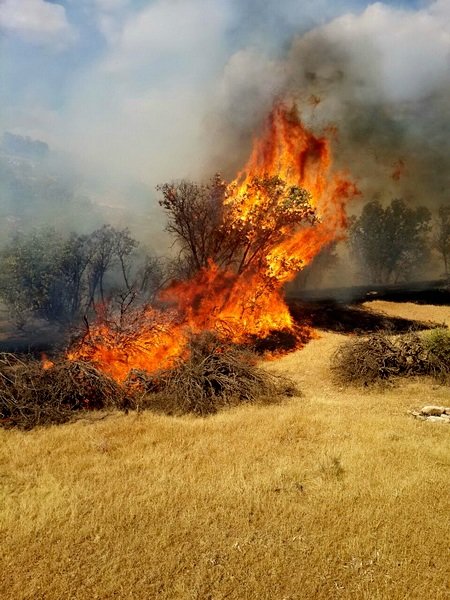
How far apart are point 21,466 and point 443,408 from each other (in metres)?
11.3

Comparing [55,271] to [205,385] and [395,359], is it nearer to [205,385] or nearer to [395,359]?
[205,385]

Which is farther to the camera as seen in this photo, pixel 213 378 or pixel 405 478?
pixel 213 378

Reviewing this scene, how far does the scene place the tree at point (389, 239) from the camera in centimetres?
5431

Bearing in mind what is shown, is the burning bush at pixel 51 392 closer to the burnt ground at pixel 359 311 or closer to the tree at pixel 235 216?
the tree at pixel 235 216

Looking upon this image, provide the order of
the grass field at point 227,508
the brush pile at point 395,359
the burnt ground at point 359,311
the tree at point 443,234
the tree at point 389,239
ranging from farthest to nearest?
the tree at point 443,234 < the tree at point 389,239 < the burnt ground at point 359,311 < the brush pile at point 395,359 < the grass field at point 227,508

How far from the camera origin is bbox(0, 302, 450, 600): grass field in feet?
18.3

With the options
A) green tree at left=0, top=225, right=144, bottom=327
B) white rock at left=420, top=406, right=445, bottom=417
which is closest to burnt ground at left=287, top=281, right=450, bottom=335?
white rock at left=420, top=406, right=445, bottom=417

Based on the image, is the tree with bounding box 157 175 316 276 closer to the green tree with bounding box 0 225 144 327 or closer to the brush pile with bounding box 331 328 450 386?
the green tree with bounding box 0 225 144 327

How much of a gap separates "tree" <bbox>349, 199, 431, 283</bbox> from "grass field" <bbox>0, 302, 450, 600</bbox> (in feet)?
157

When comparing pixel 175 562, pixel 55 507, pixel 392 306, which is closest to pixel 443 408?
pixel 175 562

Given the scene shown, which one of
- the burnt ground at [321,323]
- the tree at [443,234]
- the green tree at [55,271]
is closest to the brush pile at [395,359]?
the burnt ground at [321,323]

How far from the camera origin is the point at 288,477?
328 inches

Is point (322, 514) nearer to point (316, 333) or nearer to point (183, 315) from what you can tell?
point (183, 315)

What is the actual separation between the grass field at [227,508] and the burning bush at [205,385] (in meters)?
0.87
